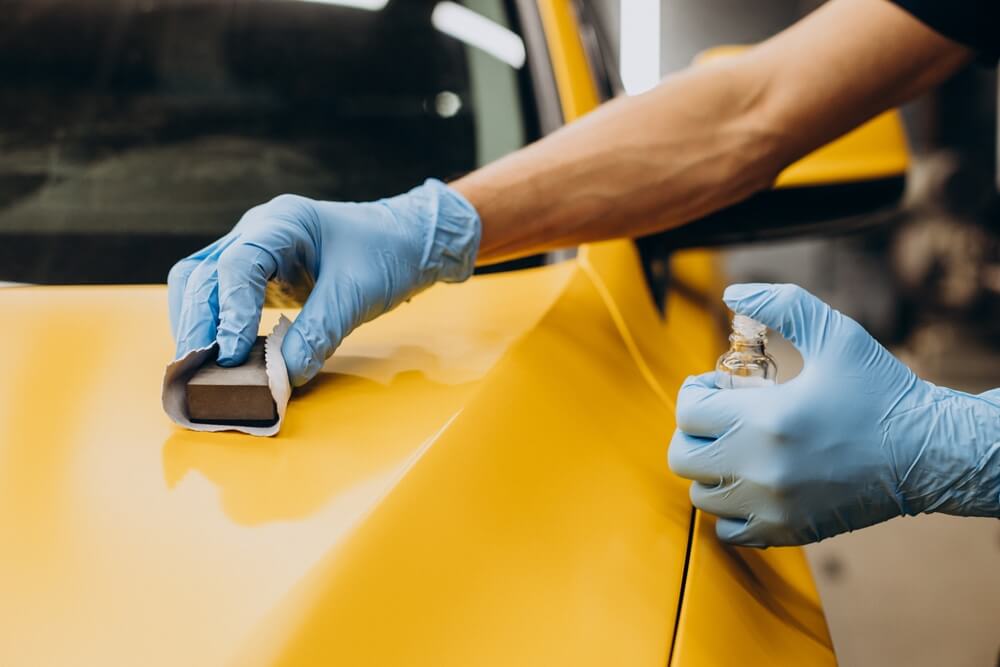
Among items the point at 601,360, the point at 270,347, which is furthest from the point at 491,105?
the point at 270,347

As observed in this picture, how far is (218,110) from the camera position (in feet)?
4.04

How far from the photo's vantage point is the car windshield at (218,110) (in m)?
1.10

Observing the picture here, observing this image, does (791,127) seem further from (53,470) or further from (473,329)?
(53,470)

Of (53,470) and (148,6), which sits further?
(148,6)

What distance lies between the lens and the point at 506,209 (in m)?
1.08

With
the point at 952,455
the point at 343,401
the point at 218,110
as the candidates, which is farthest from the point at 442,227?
the point at 952,455

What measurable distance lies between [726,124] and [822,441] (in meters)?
0.59

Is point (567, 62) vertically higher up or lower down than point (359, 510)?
higher up

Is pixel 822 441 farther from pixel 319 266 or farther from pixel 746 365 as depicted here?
pixel 319 266

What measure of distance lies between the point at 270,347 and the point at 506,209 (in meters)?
0.40

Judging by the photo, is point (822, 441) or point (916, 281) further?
point (916, 281)

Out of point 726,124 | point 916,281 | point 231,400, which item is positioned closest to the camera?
point 231,400

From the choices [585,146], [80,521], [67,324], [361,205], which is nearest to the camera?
[80,521]

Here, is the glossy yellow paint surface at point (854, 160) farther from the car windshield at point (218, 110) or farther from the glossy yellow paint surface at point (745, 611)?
the glossy yellow paint surface at point (745, 611)
